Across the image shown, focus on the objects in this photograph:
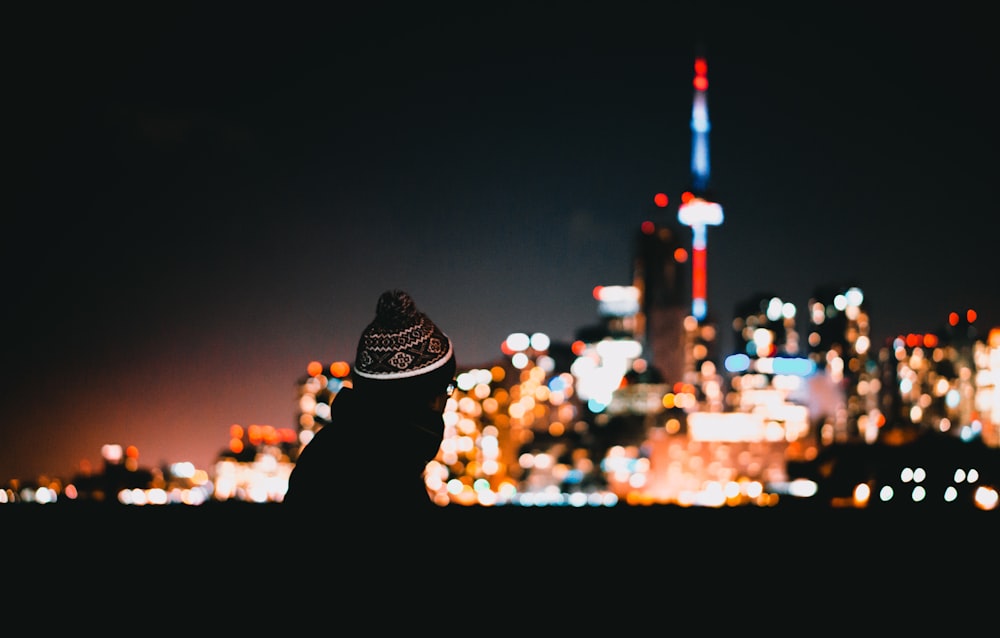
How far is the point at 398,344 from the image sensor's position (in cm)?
168

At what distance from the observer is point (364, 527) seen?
1.58 m

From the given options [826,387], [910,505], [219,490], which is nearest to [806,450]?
Result: [826,387]

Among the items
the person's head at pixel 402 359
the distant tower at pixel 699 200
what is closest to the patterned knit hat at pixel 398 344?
the person's head at pixel 402 359

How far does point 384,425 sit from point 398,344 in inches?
5.9

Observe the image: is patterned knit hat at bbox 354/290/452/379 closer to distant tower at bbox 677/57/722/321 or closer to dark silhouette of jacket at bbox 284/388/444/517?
dark silhouette of jacket at bbox 284/388/444/517

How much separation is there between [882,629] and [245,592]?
4.24 ft

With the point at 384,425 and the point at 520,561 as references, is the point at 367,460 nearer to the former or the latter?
the point at 384,425

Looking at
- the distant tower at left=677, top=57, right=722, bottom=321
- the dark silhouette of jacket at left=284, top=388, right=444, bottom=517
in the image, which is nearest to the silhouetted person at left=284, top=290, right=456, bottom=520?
the dark silhouette of jacket at left=284, top=388, right=444, bottom=517

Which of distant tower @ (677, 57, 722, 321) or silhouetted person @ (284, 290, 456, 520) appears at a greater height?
distant tower @ (677, 57, 722, 321)

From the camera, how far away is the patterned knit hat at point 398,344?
5.49ft

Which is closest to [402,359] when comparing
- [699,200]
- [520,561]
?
[520,561]

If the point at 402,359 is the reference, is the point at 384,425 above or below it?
below

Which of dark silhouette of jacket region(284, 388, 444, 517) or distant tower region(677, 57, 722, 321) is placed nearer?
dark silhouette of jacket region(284, 388, 444, 517)

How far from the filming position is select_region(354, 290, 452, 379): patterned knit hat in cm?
167
